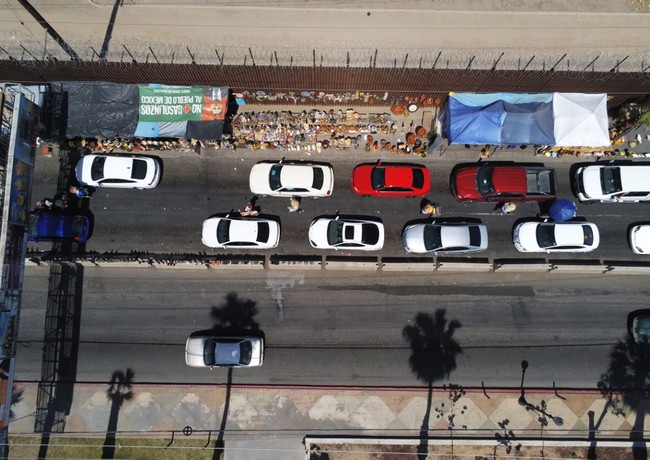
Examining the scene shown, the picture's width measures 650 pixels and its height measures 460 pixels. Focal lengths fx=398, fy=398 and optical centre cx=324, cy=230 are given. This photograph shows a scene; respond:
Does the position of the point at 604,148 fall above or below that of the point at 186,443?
above

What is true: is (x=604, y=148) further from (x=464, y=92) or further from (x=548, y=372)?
(x=548, y=372)

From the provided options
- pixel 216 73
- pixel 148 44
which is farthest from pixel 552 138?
pixel 148 44

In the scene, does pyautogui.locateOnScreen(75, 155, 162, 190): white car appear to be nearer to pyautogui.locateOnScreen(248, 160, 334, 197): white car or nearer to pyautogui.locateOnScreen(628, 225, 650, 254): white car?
pyautogui.locateOnScreen(248, 160, 334, 197): white car

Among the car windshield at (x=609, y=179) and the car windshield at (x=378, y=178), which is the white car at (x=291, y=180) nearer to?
the car windshield at (x=378, y=178)

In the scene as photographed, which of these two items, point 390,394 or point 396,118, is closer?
point 390,394

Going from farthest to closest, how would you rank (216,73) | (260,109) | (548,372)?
(260,109) < (548,372) < (216,73)

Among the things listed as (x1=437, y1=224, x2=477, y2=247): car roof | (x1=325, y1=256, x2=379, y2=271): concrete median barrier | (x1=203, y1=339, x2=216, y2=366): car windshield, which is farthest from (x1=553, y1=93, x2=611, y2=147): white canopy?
(x1=203, y1=339, x2=216, y2=366): car windshield

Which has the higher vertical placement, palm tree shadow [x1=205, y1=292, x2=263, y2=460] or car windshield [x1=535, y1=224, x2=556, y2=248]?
car windshield [x1=535, y1=224, x2=556, y2=248]
